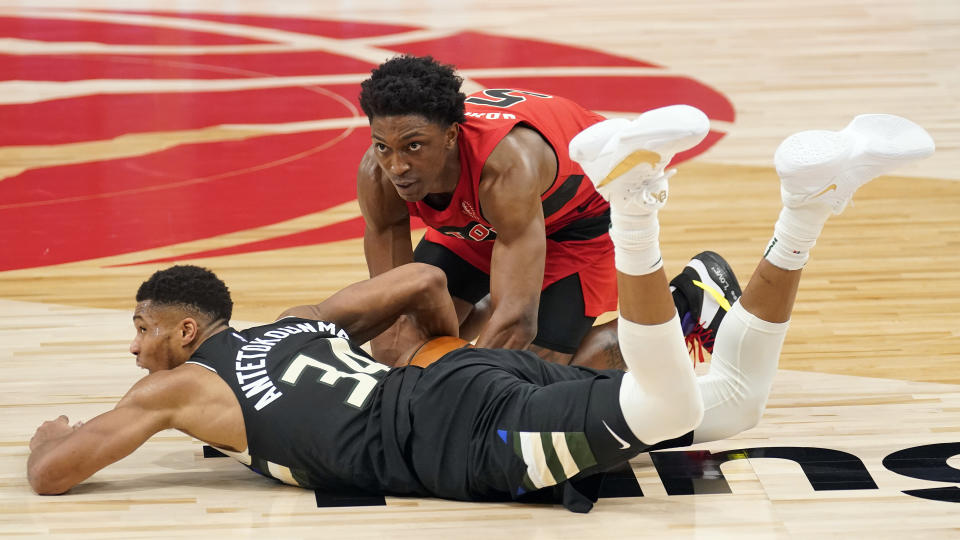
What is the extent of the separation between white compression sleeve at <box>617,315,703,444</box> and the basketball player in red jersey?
719mm

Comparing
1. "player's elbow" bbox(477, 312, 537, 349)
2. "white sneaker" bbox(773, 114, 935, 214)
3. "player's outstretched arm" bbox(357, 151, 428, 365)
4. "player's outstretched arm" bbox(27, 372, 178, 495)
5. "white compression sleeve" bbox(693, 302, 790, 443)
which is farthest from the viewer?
"player's outstretched arm" bbox(357, 151, 428, 365)

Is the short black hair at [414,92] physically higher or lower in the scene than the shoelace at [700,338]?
higher

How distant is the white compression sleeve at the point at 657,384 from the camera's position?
303 centimetres

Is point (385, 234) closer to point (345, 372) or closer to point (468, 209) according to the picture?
point (468, 209)

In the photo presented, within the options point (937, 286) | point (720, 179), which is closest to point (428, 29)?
point (720, 179)

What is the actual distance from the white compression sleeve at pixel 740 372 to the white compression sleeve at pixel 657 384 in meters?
A: 0.41

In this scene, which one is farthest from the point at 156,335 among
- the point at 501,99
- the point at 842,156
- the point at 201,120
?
the point at 201,120

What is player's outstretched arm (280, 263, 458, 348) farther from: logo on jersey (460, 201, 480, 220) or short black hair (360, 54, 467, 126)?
short black hair (360, 54, 467, 126)

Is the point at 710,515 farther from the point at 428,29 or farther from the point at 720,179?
the point at 428,29

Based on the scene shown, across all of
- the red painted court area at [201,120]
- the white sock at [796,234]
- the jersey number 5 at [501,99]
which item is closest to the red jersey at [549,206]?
the jersey number 5 at [501,99]

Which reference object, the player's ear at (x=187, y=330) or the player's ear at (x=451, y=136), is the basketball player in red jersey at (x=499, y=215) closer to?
the player's ear at (x=451, y=136)

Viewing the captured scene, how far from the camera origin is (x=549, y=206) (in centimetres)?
425

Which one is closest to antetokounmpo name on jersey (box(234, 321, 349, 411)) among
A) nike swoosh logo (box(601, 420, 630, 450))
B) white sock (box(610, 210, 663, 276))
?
nike swoosh logo (box(601, 420, 630, 450))

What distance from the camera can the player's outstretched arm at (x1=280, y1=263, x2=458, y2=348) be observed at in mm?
3867
